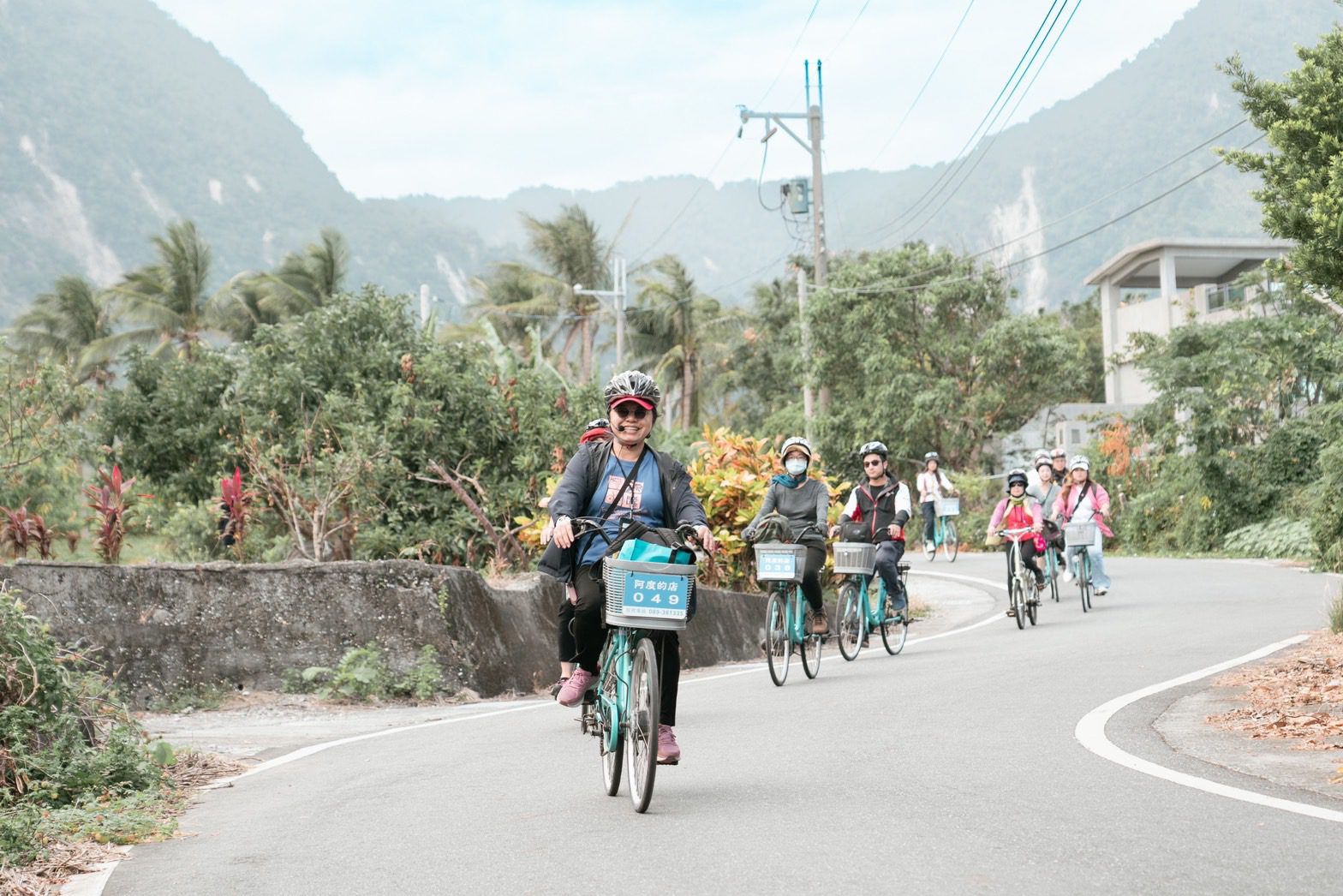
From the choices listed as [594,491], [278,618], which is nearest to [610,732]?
[594,491]

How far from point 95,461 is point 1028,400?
28.7 m

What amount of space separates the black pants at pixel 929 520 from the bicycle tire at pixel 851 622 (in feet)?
51.7

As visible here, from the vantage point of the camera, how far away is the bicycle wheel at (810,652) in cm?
1295

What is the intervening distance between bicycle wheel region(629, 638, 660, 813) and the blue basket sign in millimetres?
191

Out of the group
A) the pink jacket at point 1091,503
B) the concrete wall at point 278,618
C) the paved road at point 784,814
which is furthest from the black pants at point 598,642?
the pink jacket at point 1091,503

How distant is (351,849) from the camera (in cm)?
631

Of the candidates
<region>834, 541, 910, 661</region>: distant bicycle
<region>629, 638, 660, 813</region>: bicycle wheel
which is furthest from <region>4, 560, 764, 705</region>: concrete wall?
<region>629, 638, 660, 813</region>: bicycle wheel

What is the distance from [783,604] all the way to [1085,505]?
25.7 ft

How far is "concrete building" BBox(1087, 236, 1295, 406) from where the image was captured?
1896 inches

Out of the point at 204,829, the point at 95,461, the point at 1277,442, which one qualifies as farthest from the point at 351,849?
the point at 1277,442

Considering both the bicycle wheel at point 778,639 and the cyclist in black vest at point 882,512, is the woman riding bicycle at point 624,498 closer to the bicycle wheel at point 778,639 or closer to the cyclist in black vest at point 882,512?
the bicycle wheel at point 778,639

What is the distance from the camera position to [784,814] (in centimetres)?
659

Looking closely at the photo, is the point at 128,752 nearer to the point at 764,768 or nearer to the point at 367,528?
the point at 764,768

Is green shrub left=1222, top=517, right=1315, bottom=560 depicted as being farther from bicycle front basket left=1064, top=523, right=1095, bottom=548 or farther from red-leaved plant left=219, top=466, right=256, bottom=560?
red-leaved plant left=219, top=466, right=256, bottom=560
